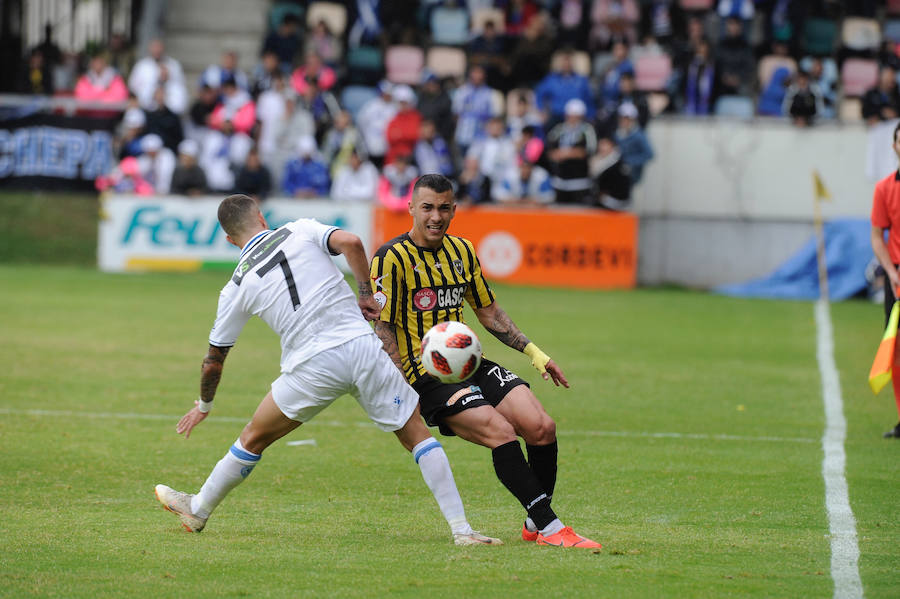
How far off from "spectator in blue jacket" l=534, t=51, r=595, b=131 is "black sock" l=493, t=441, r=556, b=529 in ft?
59.4

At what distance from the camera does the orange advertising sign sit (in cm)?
2212

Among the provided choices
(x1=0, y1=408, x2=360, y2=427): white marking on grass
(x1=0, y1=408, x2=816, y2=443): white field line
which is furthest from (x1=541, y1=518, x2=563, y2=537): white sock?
(x1=0, y1=408, x2=360, y2=427): white marking on grass

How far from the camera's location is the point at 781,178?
76.6 feet

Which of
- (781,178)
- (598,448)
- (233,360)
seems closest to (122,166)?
(233,360)

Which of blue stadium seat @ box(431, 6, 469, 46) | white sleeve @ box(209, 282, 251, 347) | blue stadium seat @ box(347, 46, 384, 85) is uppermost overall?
blue stadium seat @ box(431, 6, 469, 46)

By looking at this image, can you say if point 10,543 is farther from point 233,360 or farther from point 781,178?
point 781,178

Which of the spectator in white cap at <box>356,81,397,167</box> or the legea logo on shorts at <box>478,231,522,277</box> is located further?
the spectator in white cap at <box>356,81,397,167</box>

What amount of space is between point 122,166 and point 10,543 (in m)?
17.6

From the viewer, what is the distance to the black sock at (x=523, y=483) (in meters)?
6.47

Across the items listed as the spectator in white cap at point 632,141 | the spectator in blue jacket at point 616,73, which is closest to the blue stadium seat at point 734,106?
the spectator in blue jacket at point 616,73

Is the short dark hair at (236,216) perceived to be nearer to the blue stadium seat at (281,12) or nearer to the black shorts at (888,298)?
the black shorts at (888,298)

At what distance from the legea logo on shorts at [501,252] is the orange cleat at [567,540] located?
15.9 m

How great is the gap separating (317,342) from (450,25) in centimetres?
2197

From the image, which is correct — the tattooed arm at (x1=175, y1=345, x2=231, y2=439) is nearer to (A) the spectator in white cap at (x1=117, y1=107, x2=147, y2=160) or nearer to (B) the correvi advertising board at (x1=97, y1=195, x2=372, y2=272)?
(B) the correvi advertising board at (x1=97, y1=195, x2=372, y2=272)
